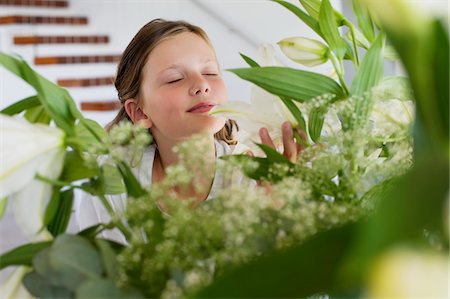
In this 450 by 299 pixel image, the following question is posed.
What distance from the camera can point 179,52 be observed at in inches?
48.8

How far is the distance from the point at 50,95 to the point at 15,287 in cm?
12

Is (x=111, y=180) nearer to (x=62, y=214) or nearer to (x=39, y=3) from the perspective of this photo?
(x=62, y=214)

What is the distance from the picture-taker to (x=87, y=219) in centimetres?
136

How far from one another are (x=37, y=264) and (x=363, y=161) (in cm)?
23

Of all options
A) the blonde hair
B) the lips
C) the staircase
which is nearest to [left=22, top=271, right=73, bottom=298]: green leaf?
the lips

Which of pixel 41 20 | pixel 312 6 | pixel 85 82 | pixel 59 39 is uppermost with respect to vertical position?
pixel 312 6

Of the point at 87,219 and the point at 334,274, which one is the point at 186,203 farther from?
the point at 87,219

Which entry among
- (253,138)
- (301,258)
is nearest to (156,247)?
(301,258)

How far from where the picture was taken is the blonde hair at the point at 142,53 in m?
1.37

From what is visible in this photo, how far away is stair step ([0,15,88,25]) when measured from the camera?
14.8 ft

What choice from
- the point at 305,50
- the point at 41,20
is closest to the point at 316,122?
the point at 305,50

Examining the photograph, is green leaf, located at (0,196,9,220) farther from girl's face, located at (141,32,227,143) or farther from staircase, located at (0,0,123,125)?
staircase, located at (0,0,123,125)

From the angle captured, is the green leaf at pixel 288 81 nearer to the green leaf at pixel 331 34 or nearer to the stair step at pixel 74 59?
the green leaf at pixel 331 34

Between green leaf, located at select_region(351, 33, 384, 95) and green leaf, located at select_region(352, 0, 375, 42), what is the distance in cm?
8
